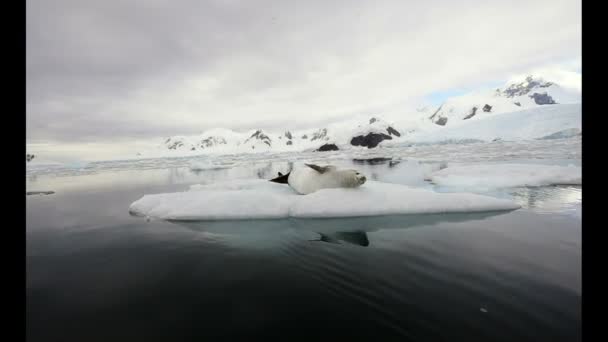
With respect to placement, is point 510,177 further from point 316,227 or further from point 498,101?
point 498,101

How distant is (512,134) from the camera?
73.5ft

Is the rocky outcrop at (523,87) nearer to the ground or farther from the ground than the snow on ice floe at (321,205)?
farther from the ground

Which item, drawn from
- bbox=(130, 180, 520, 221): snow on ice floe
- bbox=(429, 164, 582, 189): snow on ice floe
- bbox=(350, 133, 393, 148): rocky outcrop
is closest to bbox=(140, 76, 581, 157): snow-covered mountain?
bbox=(350, 133, 393, 148): rocky outcrop

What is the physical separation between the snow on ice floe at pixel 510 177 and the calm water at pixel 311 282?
307 centimetres

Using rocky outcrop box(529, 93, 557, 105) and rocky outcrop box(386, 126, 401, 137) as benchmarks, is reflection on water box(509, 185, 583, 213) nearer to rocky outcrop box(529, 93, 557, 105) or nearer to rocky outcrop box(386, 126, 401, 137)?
rocky outcrop box(386, 126, 401, 137)

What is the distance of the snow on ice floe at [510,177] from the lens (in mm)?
5812

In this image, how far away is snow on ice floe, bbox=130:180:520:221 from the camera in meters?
3.68

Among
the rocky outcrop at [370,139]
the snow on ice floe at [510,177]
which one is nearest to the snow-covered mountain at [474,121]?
the rocky outcrop at [370,139]

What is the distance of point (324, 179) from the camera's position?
463 centimetres

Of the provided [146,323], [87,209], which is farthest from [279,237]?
[87,209]

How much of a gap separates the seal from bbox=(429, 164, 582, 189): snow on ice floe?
344 cm

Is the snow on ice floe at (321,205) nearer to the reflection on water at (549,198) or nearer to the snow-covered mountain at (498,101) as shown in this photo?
the reflection on water at (549,198)

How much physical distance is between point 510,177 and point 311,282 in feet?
24.4
